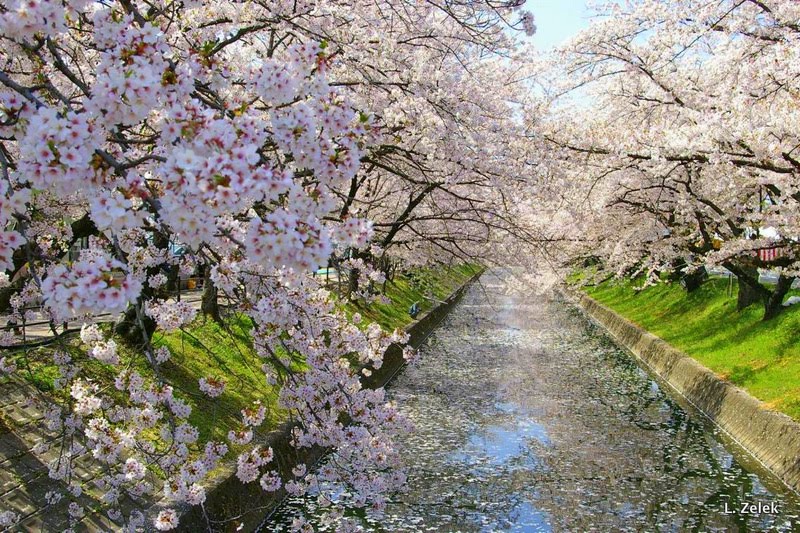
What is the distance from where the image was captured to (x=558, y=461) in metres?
11.0

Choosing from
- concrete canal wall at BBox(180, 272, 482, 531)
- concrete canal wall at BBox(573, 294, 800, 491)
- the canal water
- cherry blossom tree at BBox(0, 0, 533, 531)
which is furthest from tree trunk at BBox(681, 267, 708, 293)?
concrete canal wall at BBox(180, 272, 482, 531)

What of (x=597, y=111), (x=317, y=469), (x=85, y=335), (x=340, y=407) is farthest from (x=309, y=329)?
(x=597, y=111)

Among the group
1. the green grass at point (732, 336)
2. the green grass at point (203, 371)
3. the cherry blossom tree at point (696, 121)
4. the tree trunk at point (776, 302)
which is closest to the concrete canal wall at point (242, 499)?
the green grass at point (203, 371)

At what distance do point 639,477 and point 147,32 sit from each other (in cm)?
918

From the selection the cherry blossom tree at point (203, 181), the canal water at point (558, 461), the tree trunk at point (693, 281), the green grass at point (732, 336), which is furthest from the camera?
the tree trunk at point (693, 281)

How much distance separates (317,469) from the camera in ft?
34.1

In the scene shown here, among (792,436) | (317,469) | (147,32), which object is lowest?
(317,469)

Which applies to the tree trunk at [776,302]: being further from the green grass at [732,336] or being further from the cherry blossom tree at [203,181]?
the cherry blossom tree at [203,181]

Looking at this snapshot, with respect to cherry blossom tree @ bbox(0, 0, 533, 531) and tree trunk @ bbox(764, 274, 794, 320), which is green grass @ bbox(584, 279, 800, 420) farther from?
cherry blossom tree @ bbox(0, 0, 533, 531)

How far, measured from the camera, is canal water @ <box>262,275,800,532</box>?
28.6 feet

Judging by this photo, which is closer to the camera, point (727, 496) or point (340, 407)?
point (340, 407)

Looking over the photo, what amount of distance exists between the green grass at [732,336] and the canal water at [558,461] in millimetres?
1162

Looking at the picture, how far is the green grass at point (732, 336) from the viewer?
1260cm

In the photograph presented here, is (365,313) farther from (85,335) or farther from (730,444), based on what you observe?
(85,335)
